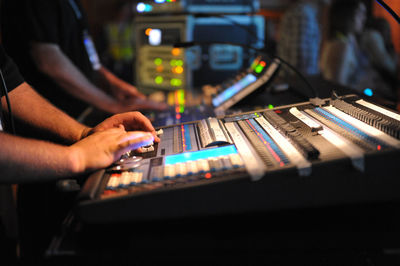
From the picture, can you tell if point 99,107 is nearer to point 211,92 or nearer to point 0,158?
point 211,92

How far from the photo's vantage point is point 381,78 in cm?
321

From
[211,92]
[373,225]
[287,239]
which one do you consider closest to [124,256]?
[287,239]

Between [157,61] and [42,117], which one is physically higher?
[157,61]

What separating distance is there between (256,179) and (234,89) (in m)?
0.95

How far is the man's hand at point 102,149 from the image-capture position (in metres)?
0.71

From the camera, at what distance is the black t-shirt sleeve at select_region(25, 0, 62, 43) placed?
1448 mm

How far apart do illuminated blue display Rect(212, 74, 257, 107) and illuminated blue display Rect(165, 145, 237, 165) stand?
71 cm

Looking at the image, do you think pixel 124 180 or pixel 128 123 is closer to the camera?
pixel 124 180

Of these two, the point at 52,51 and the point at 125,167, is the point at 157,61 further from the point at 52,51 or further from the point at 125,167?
the point at 125,167

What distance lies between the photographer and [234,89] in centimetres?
149

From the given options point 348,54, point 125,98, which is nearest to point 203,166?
point 125,98

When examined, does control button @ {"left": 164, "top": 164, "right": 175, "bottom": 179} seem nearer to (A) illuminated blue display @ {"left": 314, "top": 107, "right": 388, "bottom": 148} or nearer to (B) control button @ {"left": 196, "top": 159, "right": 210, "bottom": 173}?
(B) control button @ {"left": 196, "top": 159, "right": 210, "bottom": 173}

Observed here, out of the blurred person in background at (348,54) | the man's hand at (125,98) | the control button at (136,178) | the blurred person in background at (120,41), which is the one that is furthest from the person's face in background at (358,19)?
the blurred person in background at (120,41)

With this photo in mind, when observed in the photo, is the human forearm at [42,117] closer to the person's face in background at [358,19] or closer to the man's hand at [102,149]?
the man's hand at [102,149]
